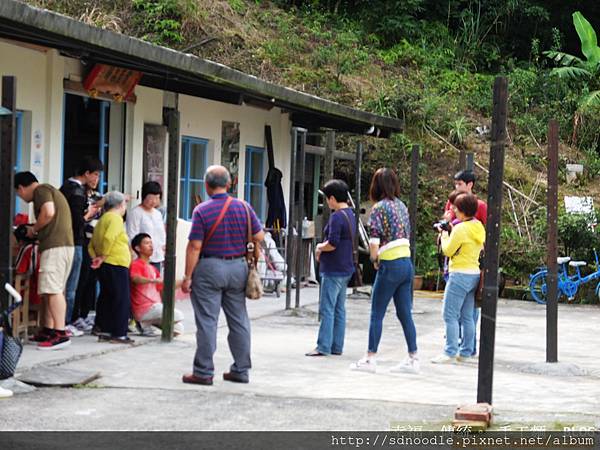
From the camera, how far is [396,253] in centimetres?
1002

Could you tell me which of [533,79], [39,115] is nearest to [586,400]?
[39,115]

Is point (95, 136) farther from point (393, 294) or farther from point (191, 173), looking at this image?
point (393, 294)

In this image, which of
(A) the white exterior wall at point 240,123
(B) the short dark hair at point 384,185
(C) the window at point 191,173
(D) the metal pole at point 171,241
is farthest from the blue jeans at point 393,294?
(C) the window at point 191,173

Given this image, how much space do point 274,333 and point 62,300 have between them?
119 inches

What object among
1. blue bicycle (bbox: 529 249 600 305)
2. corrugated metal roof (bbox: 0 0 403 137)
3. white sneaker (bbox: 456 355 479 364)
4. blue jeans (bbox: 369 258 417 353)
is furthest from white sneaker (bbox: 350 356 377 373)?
blue bicycle (bbox: 529 249 600 305)

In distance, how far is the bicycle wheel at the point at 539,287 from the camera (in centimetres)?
1895

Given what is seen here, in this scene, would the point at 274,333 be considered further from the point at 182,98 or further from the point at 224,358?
the point at 182,98

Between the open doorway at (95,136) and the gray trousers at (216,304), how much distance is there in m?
4.88

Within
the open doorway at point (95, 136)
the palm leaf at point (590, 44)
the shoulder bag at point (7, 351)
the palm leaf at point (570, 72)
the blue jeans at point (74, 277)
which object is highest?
the palm leaf at point (590, 44)

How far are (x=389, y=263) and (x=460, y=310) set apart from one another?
1170mm

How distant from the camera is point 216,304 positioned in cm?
890

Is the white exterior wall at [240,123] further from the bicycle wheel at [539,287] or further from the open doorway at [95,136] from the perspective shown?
the bicycle wheel at [539,287]

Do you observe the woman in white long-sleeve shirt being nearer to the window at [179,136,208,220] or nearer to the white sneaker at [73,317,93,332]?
the white sneaker at [73,317,93,332]

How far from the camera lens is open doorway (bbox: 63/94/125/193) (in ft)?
43.7
